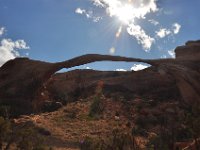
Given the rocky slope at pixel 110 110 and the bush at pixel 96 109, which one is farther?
the bush at pixel 96 109

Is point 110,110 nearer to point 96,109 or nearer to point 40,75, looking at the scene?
point 96,109

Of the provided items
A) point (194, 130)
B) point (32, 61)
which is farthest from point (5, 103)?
point (194, 130)

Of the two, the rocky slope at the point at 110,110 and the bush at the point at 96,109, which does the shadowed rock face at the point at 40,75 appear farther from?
the bush at the point at 96,109

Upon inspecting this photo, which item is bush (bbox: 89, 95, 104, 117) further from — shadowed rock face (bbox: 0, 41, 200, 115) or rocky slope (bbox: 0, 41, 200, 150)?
shadowed rock face (bbox: 0, 41, 200, 115)

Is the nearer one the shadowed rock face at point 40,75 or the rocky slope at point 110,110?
the rocky slope at point 110,110

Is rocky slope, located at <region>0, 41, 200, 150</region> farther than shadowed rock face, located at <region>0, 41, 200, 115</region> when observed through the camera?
No

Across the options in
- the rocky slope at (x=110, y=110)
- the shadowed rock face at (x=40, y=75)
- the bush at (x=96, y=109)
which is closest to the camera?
the rocky slope at (x=110, y=110)

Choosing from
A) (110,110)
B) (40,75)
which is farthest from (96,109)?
(40,75)

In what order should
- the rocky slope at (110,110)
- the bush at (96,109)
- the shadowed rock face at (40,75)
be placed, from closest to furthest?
the rocky slope at (110,110) < the shadowed rock face at (40,75) < the bush at (96,109)

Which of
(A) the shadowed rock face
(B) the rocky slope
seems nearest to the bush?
(B) the rocky slope

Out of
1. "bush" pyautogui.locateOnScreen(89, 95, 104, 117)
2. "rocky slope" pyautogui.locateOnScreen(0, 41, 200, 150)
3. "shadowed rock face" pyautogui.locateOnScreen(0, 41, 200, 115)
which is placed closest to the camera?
"rocky slope" pyautogui.locateOnScreen(0, 41, 200, 150)

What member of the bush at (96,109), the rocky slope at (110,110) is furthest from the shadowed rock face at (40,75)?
the bush at (96,109)

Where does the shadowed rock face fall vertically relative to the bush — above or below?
above

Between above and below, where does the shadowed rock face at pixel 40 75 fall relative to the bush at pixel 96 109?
above
